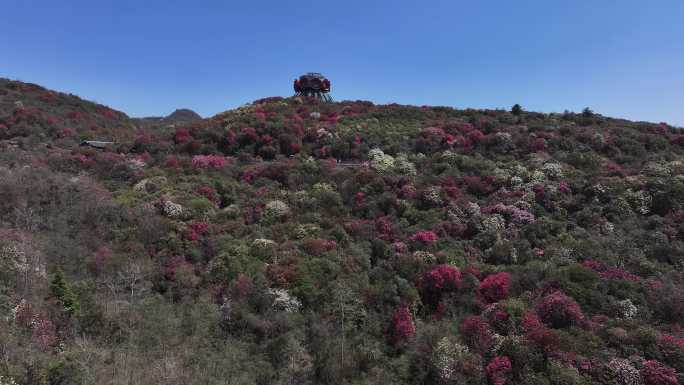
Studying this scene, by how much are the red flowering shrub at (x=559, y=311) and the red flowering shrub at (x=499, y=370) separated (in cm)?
232

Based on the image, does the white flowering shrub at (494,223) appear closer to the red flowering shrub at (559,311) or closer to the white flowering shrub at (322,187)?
the red flowering shrub at (559,311)

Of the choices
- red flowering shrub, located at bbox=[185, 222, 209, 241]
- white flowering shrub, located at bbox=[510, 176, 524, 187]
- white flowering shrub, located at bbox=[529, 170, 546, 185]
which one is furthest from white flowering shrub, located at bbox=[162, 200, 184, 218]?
white flowering shrub, located at bbox=[529, 170, 546, 185]

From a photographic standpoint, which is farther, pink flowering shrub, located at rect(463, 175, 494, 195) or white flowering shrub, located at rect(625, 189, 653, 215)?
pink flowering shrub, located at rect(463, 175, 494, 195)

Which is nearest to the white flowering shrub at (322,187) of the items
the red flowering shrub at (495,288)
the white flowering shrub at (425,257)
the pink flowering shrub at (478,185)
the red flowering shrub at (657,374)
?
the white flowering shrub at (425,257)

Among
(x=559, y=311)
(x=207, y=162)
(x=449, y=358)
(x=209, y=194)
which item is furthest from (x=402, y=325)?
(x=207, y=162)

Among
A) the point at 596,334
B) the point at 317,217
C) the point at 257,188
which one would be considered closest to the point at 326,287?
the point at 317,217

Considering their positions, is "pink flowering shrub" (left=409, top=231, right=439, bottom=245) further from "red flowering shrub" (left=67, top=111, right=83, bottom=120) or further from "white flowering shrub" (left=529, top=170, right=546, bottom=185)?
"red flowering shrub" (left=67, top=111, right=83, bottom=120)

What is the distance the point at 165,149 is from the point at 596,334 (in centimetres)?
2839

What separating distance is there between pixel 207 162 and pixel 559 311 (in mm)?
21939

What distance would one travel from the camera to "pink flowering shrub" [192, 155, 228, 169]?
1020 inches

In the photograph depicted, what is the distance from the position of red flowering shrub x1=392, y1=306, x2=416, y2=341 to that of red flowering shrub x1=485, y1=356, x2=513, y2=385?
2625 mm

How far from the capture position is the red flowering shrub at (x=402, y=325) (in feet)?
41.0

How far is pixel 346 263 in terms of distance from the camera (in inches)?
621

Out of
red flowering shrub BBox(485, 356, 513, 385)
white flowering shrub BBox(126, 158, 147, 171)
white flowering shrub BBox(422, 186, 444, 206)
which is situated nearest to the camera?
red flowering shrub BBox(485, 356, 513, 385)
